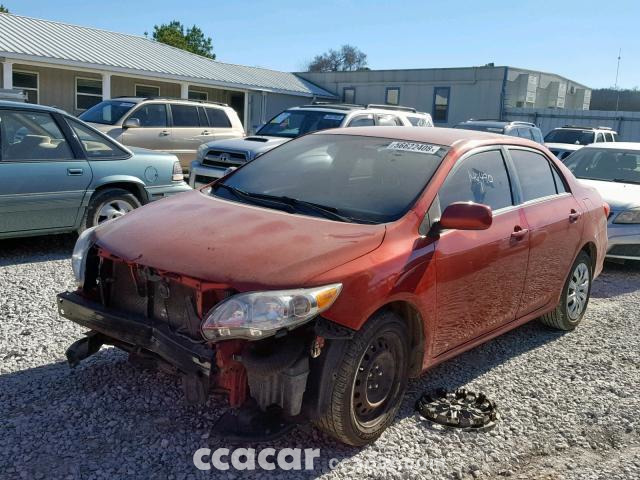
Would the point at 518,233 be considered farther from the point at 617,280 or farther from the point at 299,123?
the point at 299,123

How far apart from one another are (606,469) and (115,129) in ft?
35.7

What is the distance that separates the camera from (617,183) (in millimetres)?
9078

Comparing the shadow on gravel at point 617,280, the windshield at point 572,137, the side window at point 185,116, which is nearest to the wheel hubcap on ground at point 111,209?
the shadow on gravel at point 617,280

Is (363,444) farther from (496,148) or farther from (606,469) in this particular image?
(496,148)

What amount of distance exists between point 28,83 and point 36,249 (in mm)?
16055

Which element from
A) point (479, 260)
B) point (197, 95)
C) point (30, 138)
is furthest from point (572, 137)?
point (479, 260)

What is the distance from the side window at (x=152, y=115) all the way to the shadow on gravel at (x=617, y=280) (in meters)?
9.01

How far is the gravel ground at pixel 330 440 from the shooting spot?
10.6 feet

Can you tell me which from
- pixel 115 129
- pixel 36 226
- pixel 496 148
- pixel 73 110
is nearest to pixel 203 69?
A: pixel 73 110

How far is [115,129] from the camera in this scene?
40.3 ft

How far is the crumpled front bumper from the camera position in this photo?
3.08 meters

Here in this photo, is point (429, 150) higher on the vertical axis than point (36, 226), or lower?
higher

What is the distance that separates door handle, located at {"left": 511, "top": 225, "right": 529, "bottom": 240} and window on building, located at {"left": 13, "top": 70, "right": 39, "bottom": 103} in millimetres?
20099

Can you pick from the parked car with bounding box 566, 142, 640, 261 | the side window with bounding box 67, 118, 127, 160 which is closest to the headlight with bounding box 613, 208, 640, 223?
the parked car with bounding box 566, 142, 640, 261
